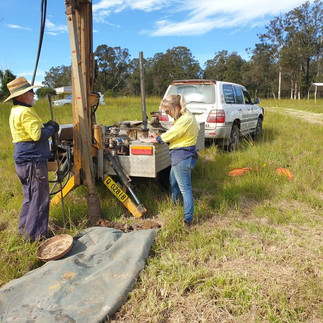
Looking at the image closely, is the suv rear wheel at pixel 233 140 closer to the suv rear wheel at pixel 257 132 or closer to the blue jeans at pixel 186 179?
the suv rear wheel at pixel 257 132

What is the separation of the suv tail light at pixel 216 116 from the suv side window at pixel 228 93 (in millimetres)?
571

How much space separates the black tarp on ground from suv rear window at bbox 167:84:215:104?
489 cm

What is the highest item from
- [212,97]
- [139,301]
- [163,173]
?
[212,97]

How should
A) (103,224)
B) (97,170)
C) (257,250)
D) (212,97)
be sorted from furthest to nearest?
(212,97)
(97,170)
(103,224)
(257,250)

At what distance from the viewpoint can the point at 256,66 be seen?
181ft


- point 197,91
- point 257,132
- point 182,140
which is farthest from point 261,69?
point 182,140

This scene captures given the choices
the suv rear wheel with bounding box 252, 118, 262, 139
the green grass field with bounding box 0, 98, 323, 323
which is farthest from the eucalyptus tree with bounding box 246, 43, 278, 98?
the green grass field with bounding box 0, 98, 323, 323

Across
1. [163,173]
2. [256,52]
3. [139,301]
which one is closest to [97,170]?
[163,173]

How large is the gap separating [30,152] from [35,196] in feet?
1.70

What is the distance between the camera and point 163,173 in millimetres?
5277

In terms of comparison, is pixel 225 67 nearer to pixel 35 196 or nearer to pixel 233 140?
pixel 233 140

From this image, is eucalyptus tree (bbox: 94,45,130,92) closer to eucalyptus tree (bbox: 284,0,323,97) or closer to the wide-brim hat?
eucalyptus tree (bbox: 284,0,323,97)

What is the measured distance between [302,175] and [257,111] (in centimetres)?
498

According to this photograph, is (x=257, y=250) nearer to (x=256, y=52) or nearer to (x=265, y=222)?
(x=265, y=222)
